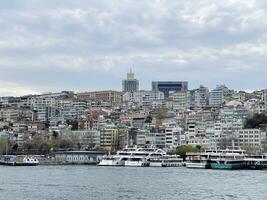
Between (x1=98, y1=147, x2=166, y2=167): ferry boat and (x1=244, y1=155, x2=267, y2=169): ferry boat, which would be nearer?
(x1=244, y1=155, x2=267, y2=169): ferry boat

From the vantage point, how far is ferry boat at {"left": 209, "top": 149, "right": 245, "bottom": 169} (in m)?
58.3

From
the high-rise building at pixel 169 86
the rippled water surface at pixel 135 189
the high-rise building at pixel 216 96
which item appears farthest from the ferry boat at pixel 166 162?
the high-rise building at pixel 169 86

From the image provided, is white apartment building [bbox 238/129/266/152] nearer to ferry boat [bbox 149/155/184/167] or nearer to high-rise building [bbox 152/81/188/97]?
ferry boat [bbox 149/155/184/167]

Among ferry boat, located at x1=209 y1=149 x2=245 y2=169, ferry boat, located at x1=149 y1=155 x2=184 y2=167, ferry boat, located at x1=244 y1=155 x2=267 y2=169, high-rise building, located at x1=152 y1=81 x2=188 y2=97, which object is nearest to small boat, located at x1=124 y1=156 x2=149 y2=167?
ferry boat, located at x1=149 y1=155 x2=184 y2=167

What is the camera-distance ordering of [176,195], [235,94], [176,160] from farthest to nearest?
[235,94], [176,160], [176,195]

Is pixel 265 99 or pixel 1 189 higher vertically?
pixel 265 99

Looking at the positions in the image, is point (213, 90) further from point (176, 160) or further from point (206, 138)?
point (176, 160)

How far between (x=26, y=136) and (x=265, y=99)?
34539 millimetres

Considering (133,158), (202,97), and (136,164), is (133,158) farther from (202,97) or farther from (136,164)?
(202,97)

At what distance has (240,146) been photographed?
77062mm

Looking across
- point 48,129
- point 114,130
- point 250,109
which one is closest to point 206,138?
point 114,130

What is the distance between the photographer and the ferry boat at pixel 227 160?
58281mm

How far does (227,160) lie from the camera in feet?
193

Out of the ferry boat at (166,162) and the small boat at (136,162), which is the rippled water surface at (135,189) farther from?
the small boat at (136,162)
